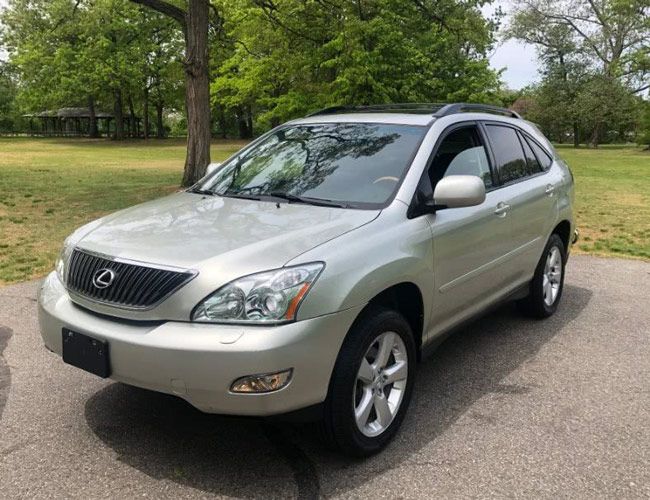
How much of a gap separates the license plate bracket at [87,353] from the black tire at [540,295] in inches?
139

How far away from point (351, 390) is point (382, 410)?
13.6 inches

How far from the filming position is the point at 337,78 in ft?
77.8

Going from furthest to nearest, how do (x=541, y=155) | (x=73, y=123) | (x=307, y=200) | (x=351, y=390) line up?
(x=73, y=123), (x=541, y=155), (x=307, y=200), (x=351, y=390)

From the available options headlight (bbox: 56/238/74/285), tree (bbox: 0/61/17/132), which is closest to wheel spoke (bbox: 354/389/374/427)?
headlight (bbox: 56/238/74/285)

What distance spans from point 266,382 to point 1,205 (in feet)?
36.6

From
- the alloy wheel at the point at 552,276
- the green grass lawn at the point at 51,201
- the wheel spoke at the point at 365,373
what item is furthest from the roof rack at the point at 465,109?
the green grass lawn at the point at 51,201

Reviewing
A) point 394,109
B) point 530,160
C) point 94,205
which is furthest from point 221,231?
point 94,205

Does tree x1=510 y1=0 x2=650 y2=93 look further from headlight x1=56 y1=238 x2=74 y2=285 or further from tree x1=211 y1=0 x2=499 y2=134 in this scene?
headlight x1=56 y1=238 x2=74 y2=285

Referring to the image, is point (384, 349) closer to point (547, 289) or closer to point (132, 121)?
point (547, 289)

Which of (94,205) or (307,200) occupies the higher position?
(307,200)

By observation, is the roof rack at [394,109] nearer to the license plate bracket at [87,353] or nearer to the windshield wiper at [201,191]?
the windshield wiper at [201,191]

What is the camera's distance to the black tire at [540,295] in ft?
16.9

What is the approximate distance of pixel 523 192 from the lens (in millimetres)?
4680

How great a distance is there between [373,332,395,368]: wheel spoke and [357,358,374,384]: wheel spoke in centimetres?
7
